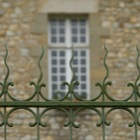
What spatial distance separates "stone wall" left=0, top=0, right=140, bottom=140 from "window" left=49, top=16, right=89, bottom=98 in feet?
1.68

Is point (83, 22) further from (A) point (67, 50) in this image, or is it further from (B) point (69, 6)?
(A) point (67, 50)

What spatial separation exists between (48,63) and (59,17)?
37.1 inches

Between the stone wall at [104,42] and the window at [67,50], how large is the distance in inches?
20.1

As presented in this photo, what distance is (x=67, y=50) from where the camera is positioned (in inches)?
491

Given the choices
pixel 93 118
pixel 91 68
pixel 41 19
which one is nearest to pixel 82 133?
pixel 93 118

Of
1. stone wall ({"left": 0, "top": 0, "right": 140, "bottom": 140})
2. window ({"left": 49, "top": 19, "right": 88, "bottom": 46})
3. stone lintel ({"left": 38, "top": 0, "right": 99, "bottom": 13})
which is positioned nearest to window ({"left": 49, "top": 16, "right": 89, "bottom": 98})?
window ({"left": 49, "top": 19, "right": 88, "bottom": 46})

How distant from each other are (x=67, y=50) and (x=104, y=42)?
0.86 meters

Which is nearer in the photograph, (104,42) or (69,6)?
(104,42)

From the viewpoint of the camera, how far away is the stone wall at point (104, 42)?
1170 cm

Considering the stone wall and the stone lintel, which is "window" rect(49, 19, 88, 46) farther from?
the stone wall

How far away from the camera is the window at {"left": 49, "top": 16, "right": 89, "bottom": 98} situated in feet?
40.6

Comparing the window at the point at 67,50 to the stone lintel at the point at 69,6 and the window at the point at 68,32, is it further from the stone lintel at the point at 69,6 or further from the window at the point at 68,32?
the stone lintel at the point at 69,6

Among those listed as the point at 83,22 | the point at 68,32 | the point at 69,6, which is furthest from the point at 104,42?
the point at 69,6

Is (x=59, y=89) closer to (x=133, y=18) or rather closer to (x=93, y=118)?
(x=93, y=118)
